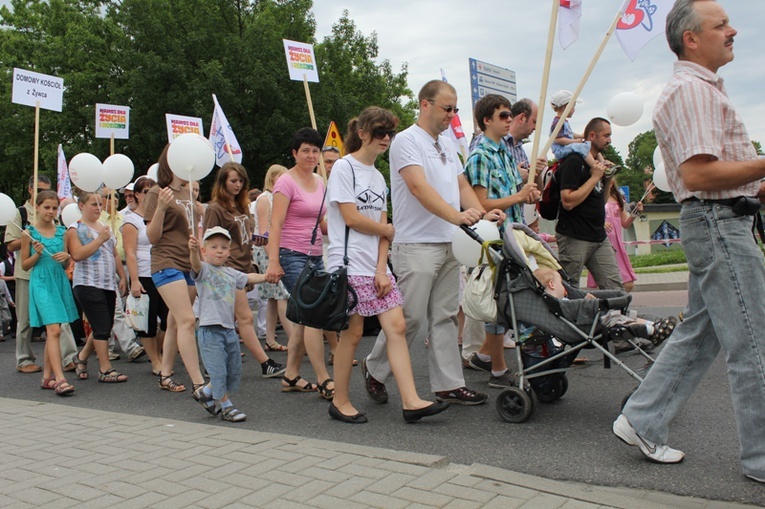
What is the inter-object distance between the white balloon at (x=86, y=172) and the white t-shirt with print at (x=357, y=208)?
4216 millimetres

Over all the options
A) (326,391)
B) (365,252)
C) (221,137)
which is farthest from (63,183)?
(365,252)

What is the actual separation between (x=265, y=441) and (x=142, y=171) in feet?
90.9

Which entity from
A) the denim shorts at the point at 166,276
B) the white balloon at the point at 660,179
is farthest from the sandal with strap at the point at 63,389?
the white balloon at the point at 660,179

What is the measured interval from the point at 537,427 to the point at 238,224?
3.32 meters

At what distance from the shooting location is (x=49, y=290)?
22.5 feet

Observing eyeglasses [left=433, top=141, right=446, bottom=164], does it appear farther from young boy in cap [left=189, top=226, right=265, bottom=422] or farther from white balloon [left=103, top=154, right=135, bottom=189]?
white balloon [left=103, top=154, right=135, bottom=189]

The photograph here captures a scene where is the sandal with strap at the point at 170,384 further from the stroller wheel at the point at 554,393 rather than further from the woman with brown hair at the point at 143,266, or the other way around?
the stroller wheel at the point at 554,393

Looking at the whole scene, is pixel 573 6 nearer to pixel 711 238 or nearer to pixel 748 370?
pixel 711 238

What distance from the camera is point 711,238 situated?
3.33 meters

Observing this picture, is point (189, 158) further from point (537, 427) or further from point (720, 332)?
point (720, 332)

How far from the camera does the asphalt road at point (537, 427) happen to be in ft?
11.4

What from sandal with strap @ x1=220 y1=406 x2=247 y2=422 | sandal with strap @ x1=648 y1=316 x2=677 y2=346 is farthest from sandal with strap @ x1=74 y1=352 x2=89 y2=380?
sandal with strap @ x1=648 y1=316 x2=677 y2=346

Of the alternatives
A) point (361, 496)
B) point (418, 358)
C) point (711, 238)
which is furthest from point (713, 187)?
point (418, 358)

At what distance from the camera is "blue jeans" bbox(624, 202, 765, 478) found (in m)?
3.22
